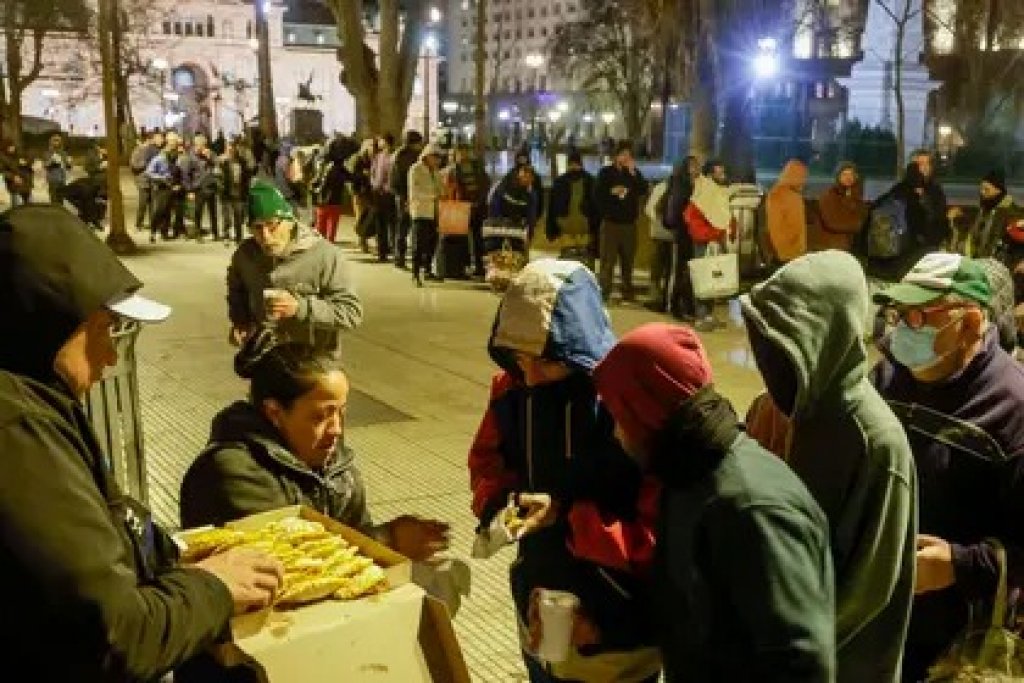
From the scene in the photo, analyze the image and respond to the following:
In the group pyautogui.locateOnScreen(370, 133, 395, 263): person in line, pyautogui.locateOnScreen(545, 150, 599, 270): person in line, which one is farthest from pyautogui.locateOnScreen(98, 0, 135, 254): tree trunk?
pyautogui.locateOnScreen(545, 150, 599, 270): person in line

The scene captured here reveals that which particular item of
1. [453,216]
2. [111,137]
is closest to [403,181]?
[453,216]

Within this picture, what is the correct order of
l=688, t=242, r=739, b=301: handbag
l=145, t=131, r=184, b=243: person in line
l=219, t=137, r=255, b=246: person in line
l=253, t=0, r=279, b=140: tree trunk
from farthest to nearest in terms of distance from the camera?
l=253, t=0, r=279, b=140: tree trunk, l=145, t=131, r=184, b=243: person in line, l=219, t=137, r=255, b=246: person in line, l=688, t=242, r=739, b=301: handbag

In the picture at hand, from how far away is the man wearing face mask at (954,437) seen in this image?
9.37ft

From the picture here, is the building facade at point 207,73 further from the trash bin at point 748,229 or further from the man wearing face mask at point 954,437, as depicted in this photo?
the man wearing face mask at point 954,437

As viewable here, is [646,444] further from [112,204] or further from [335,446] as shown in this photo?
[112,204]

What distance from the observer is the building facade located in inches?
3167

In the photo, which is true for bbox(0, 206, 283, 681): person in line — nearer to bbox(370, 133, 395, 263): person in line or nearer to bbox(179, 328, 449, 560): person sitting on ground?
bbox(179, 328, 449, 560): person sitting on ground

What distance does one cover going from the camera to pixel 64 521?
1862 millimetres

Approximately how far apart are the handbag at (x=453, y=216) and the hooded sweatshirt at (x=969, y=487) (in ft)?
39.2

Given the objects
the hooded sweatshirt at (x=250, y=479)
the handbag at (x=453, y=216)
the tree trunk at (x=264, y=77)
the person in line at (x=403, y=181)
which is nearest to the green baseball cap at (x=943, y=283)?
the hooded sweatshirt at (x=250, y=479)

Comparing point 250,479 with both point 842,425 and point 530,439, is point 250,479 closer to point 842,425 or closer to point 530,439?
point 530,439

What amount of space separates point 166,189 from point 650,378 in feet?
62.8

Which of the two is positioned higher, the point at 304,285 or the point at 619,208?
the point at 304,285

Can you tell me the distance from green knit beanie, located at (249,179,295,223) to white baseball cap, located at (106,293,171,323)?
10.8 feet
